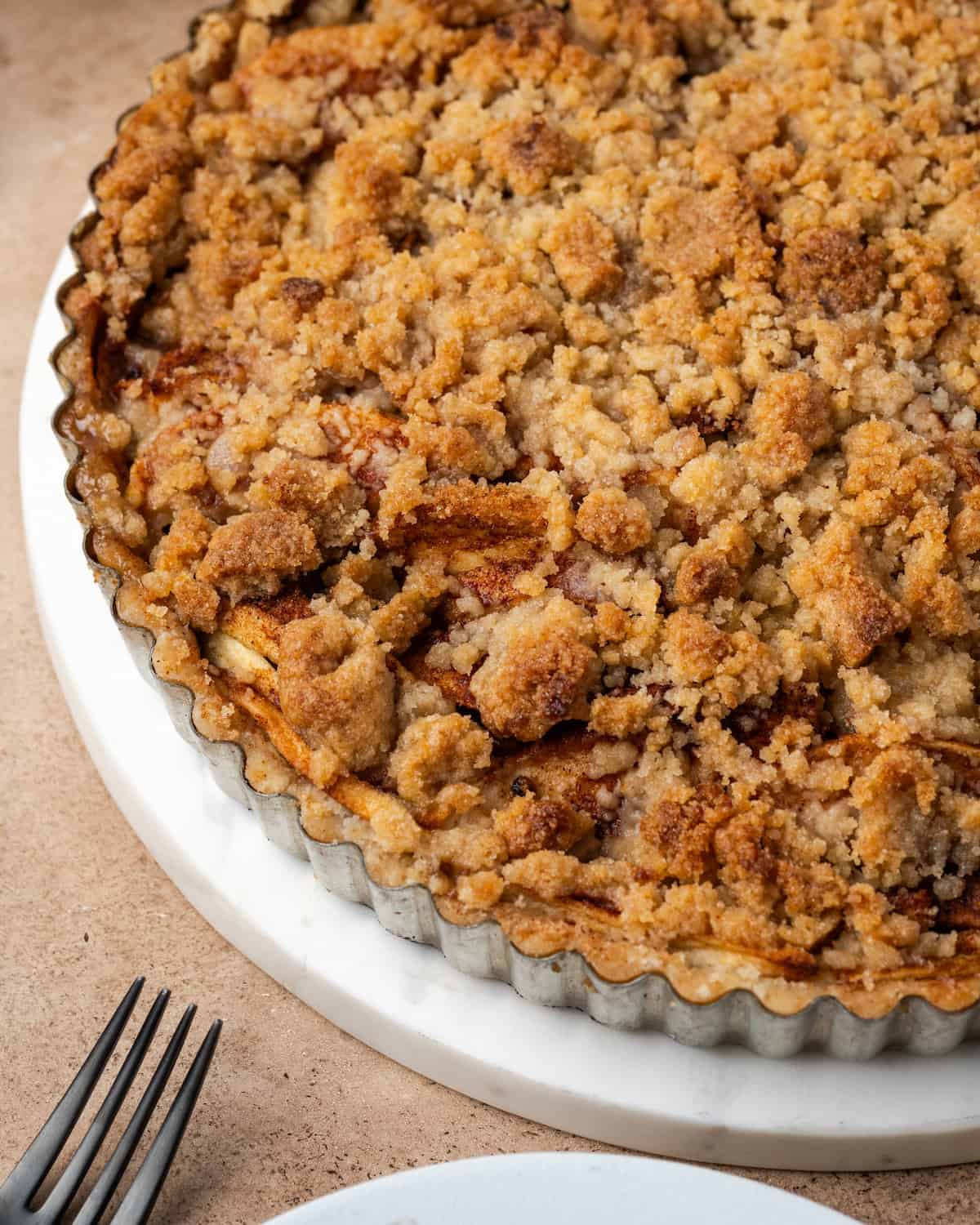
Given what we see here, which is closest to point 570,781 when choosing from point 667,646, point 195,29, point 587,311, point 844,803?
point 667,646

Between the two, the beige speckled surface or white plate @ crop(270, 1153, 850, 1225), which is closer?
white plate @ crop(270, 1153, 850, 1225)

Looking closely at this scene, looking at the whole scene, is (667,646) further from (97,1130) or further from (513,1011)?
(97,1130)

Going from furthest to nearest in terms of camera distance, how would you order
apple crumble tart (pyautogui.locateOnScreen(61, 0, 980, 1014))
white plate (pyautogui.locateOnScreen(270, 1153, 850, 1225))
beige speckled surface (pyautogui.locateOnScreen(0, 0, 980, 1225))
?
beige speckled surface (pyautogui.locateOnScreen(0, 0, 980, 1225)) < apple crumble tart (pyautogui.locateOnScreen(61, 0, 980, 1014)) < white plate (pyautogui.locateOnScreen(270, 1153, 850, 1225))

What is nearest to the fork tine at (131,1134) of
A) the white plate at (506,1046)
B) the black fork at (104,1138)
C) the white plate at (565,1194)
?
the black fork at (104,1138)

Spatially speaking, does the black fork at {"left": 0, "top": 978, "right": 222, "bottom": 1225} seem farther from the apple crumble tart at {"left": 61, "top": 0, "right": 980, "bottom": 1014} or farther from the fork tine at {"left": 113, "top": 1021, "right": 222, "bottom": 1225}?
the apple crumble tart at {"left": 61, "top": 0, "right": 980, "bottom": 1014}

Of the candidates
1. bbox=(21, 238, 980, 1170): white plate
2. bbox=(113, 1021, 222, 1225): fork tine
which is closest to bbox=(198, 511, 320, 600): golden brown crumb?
bbox=(21, 238, 980, 1170): white plate

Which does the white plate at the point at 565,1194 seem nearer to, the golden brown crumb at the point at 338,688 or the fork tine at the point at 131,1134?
the fork tine at the point at 131,1134
